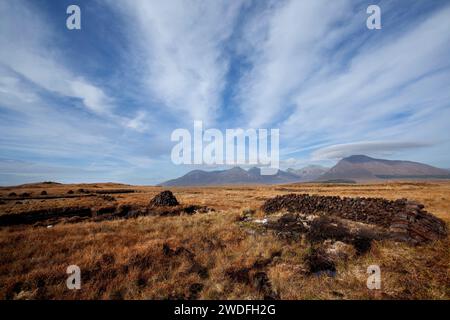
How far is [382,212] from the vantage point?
1318cm

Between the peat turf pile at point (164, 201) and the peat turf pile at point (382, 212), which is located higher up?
the peat turf pile at point (382, 212)

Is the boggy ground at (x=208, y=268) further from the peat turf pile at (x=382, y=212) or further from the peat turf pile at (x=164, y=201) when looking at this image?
the peat turf pile at (x=164, y=201)

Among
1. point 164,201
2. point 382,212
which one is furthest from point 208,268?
point 164,201

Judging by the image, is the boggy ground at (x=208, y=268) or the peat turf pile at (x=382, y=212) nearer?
the boggy ground at (x=208, y=268)

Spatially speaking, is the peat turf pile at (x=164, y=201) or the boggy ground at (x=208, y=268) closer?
the boggy ground at (x=208, y=268)

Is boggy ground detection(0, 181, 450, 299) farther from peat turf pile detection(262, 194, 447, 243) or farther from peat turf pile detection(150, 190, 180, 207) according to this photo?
peat turf pile detection(150, 190, 180, 207)

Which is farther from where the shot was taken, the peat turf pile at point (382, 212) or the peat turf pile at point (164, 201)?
the peat turf pile at point (164, 201)

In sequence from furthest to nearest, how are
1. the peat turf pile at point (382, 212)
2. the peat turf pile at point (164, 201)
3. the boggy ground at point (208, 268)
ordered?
the peat turf pile at point (164, 201)
the peat turf pile at point (382, 212)
the boggy ground at point (208, 268)

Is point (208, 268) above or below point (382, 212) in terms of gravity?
below

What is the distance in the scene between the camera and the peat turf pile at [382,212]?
10.2 meters

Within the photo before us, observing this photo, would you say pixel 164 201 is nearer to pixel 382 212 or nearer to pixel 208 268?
pixel 208 268

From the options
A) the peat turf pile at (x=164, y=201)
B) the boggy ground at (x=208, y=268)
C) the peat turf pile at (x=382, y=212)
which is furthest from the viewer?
the peat turf pile at (x=164, y=201)

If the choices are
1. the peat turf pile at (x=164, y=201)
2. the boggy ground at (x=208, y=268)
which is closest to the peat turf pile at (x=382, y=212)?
the boggy ground at (x=208, y=268)
